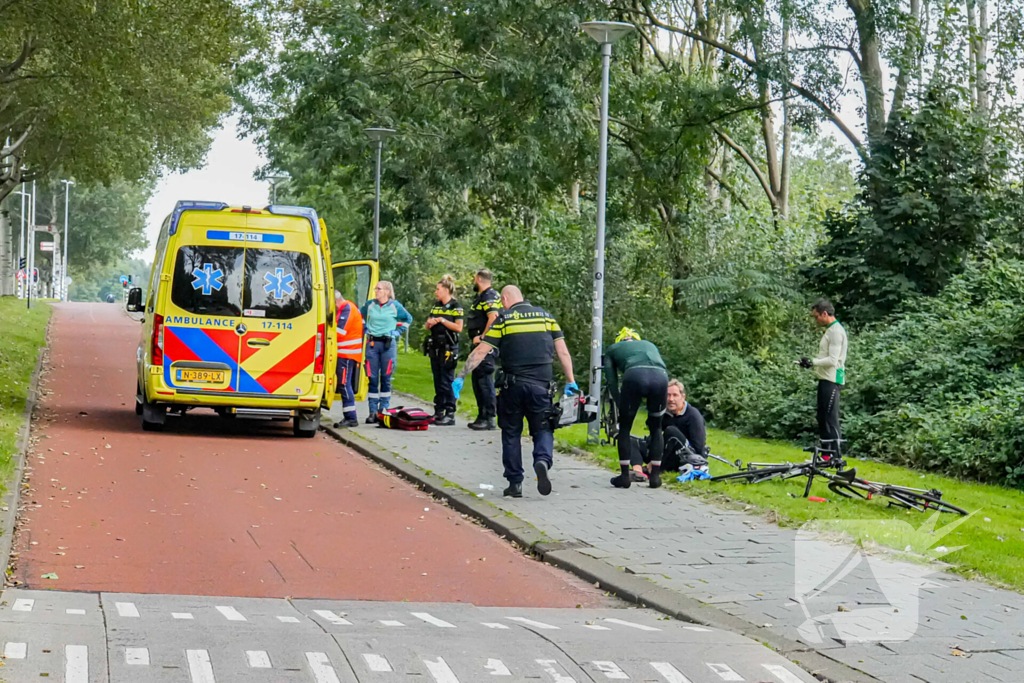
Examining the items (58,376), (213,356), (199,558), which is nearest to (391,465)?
(213,356)

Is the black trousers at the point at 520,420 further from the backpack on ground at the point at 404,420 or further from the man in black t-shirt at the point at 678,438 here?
the backpack on ground at the point at 404,420

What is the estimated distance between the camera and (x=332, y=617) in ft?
22.6

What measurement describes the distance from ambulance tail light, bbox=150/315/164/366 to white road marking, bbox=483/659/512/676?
10402mm

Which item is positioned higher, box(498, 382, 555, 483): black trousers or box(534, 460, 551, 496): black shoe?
box(498, 382, 555, 483): black trousers

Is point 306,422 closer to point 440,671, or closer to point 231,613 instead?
point 231,613

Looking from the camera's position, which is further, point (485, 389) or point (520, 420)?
point (485, 389)

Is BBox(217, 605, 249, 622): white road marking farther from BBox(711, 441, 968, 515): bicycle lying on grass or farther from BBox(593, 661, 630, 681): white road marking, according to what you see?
BBox(711, 441, 968, 515): bicycle lying on grass

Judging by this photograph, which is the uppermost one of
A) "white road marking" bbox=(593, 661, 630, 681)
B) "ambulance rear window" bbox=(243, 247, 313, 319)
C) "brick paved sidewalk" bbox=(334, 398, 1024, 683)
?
"ambulance rear window" bbox=(243, 247, 313, 319)

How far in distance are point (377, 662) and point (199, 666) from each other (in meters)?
0.76

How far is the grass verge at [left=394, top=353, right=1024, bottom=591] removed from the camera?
8977 mm

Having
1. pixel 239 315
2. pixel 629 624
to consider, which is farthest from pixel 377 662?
pixel 239 315

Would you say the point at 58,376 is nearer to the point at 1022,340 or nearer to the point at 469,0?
the point at 469,0

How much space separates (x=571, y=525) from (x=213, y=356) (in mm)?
6833

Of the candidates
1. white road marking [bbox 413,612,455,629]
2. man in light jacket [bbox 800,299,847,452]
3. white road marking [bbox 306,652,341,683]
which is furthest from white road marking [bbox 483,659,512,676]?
man in light jacket [bbox 800,299,847,452]
